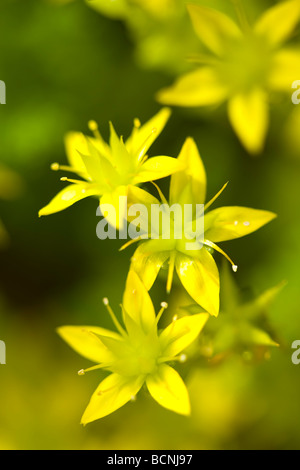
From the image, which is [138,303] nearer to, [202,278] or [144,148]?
[202,278]

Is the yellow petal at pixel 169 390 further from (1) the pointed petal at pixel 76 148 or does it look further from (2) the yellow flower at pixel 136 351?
(1) the pointed petal at pixel 76 148

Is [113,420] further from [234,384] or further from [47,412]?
[234,384]

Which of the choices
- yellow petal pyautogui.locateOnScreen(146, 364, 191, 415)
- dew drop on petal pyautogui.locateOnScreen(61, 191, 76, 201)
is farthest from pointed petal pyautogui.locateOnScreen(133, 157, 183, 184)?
yellow petal pyautogui.locateOnScreen(146, 364, 191, 415)

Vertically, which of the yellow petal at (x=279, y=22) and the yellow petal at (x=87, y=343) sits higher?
the yellow petal at (x=279, y=22)

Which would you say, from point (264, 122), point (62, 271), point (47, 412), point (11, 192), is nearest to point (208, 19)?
point (264, 122)

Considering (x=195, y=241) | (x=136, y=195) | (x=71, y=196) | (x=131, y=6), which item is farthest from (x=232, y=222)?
(x=131, y=6)

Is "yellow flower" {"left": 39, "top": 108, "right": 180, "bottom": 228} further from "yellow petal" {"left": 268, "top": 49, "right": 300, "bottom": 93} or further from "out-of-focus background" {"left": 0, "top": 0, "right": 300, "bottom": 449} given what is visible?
"out-of-focus background" {"left": 0, "top": 0, "right": 300, "bottom": 449}

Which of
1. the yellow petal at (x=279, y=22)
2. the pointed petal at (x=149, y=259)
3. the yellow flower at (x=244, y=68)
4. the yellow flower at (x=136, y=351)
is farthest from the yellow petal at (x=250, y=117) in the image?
the yellow flower at (x=136, y=351)
